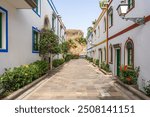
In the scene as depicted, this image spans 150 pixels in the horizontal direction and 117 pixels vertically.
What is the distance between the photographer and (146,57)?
26.6 feet

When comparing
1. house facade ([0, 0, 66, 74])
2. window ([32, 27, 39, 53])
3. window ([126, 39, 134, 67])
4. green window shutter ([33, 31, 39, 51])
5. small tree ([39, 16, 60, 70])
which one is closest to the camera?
house facade ([0, 0, 66, 74])

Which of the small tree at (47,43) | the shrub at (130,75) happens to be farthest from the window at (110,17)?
the shrub at (130,75)

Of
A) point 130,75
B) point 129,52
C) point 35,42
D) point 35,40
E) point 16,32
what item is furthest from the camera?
point 35,40

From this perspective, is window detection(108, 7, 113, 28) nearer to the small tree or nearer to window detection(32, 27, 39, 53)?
the small tree

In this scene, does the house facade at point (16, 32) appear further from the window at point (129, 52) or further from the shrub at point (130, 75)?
the shrub at point (130, 75)

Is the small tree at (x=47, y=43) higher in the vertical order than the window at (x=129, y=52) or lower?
higher

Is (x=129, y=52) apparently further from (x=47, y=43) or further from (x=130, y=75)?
(x=47, y=43)

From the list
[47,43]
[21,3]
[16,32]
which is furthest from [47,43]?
[21,3]

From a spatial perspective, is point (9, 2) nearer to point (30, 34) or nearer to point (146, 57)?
point (30, 34)

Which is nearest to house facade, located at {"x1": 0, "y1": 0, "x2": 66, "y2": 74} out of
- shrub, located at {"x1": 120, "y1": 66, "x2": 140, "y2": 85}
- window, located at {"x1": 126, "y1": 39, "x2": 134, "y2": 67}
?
window, located at {"x1": 126, "y1": 39, "x2": 134, "y2": 67}

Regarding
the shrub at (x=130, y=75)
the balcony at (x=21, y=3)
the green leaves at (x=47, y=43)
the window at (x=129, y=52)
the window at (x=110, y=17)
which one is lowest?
the shrub at (x=130, y=75)

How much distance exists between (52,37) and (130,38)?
273 inches

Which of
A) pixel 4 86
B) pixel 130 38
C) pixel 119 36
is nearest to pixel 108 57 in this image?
pixel 119 36

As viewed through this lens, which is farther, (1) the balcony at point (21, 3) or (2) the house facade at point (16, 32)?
(1) the balcony at point (21, 3)
